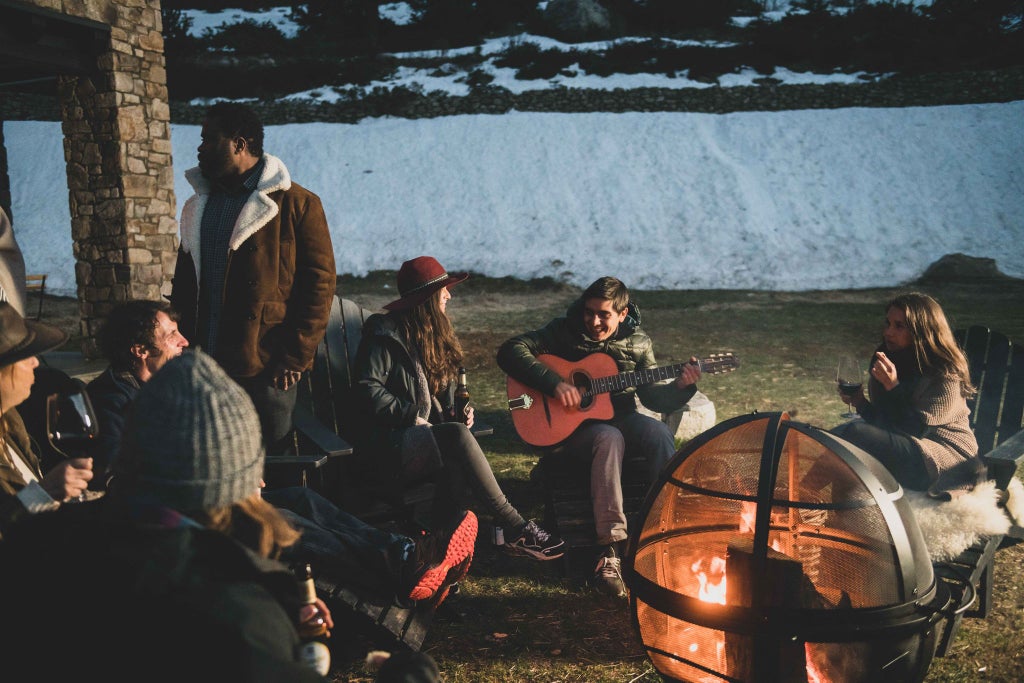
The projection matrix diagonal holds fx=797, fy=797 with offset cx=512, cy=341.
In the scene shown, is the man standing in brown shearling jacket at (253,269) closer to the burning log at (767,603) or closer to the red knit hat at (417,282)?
the red knit hat at (417,282)

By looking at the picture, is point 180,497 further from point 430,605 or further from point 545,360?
point 545,360

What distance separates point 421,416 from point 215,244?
4.38 ft

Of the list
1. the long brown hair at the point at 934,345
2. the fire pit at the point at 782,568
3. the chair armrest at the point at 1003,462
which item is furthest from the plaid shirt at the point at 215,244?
the chair armrest at the point at 1003,462

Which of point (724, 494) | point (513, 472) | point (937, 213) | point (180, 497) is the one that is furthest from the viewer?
point (937, 213)

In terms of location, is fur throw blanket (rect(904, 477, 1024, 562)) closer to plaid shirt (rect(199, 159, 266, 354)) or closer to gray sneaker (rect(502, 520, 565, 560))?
gray sneaker (rect(502, 520, 565, 560))

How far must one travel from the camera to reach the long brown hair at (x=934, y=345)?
4.02 m

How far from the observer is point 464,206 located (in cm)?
2131

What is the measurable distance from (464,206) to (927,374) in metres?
A: 18.0

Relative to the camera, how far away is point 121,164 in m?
9.07

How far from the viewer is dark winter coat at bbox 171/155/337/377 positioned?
386 centimetres

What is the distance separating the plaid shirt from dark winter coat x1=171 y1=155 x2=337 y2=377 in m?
0.03

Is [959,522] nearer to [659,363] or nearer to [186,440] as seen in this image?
[186,440]

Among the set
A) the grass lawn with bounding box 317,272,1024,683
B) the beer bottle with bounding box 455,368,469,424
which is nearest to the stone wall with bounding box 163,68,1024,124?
the grass lawn with bounding box 317,272,1024,683

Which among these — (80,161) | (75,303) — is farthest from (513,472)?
(75,303)
